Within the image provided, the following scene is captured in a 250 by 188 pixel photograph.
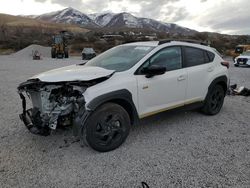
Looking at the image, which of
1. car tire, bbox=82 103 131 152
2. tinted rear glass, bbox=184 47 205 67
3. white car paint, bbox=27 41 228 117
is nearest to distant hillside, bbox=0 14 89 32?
tinted rear glass, bbox=184 47 205 67

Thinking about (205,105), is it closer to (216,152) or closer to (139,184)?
(216,152)

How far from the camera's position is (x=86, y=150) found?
429cm

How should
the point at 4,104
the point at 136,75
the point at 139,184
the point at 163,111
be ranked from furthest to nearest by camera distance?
the point at 4,104 < the point at 163,111 < the point at 136,75 < the point at 139,184

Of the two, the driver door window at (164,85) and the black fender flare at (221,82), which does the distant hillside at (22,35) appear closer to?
the black fender flare at (221,82)

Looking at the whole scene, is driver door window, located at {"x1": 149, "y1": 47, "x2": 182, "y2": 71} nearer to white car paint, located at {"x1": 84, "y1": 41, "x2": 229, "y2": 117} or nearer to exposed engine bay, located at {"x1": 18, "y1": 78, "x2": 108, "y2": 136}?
white car paint, located at {"x1": 84, "y1": 41, "x2": 229, "y2": 117}

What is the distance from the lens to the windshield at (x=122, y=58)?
470 cm

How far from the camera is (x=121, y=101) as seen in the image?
438 cm

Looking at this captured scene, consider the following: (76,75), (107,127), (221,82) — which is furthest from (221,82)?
(76,75)

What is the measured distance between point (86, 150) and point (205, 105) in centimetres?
295

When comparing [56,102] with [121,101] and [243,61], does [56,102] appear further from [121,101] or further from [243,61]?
[243,61]

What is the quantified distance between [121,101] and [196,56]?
2.22m

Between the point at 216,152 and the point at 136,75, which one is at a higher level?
the point at 136,75

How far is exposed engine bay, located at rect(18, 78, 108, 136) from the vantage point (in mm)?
4066

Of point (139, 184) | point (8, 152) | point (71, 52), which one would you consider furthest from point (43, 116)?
point (71, 52)
